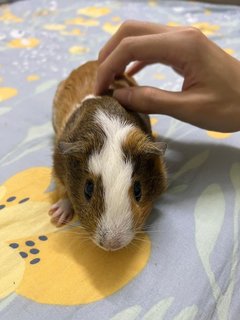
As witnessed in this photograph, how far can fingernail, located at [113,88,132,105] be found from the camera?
1.52 meters

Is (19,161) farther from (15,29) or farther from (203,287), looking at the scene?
(15,29)

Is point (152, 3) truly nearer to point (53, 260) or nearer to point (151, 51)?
point (151, 51)

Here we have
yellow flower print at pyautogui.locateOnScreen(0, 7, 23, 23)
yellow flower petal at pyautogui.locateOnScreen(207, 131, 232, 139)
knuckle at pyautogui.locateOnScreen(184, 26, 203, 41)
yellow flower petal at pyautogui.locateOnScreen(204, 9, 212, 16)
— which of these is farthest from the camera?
yellow flower petal at pyautogui.locateOnScreen(204, 9, 212, 16)

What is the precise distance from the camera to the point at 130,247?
49.0 inches

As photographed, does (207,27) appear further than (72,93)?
Yes

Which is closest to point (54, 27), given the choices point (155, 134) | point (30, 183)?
point (155, 134)

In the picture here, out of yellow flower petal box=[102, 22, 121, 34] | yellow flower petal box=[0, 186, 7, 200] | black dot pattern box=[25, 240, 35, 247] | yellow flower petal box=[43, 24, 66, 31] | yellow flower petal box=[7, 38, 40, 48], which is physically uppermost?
black dot pattern box=[25, 240, 35, 247]

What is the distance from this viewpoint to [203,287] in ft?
3.65

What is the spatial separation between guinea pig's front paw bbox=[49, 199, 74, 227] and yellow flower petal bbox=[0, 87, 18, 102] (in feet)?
2.98

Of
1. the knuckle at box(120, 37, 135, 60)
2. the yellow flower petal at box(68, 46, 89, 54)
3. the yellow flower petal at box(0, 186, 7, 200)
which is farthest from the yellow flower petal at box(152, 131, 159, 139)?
the yellow flower petal at box(68, 46, 89, 54)

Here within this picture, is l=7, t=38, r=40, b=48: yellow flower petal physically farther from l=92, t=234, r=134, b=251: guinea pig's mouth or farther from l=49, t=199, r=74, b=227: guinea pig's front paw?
l=92, t=234, r=134, b=251: guinea pig's mouth

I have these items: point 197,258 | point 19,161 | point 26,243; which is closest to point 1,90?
point 19,161

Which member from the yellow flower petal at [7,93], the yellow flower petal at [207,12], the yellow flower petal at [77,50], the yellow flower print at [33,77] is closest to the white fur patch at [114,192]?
the yellow flower petal at [7,93]

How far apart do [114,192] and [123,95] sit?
1.62 ft
